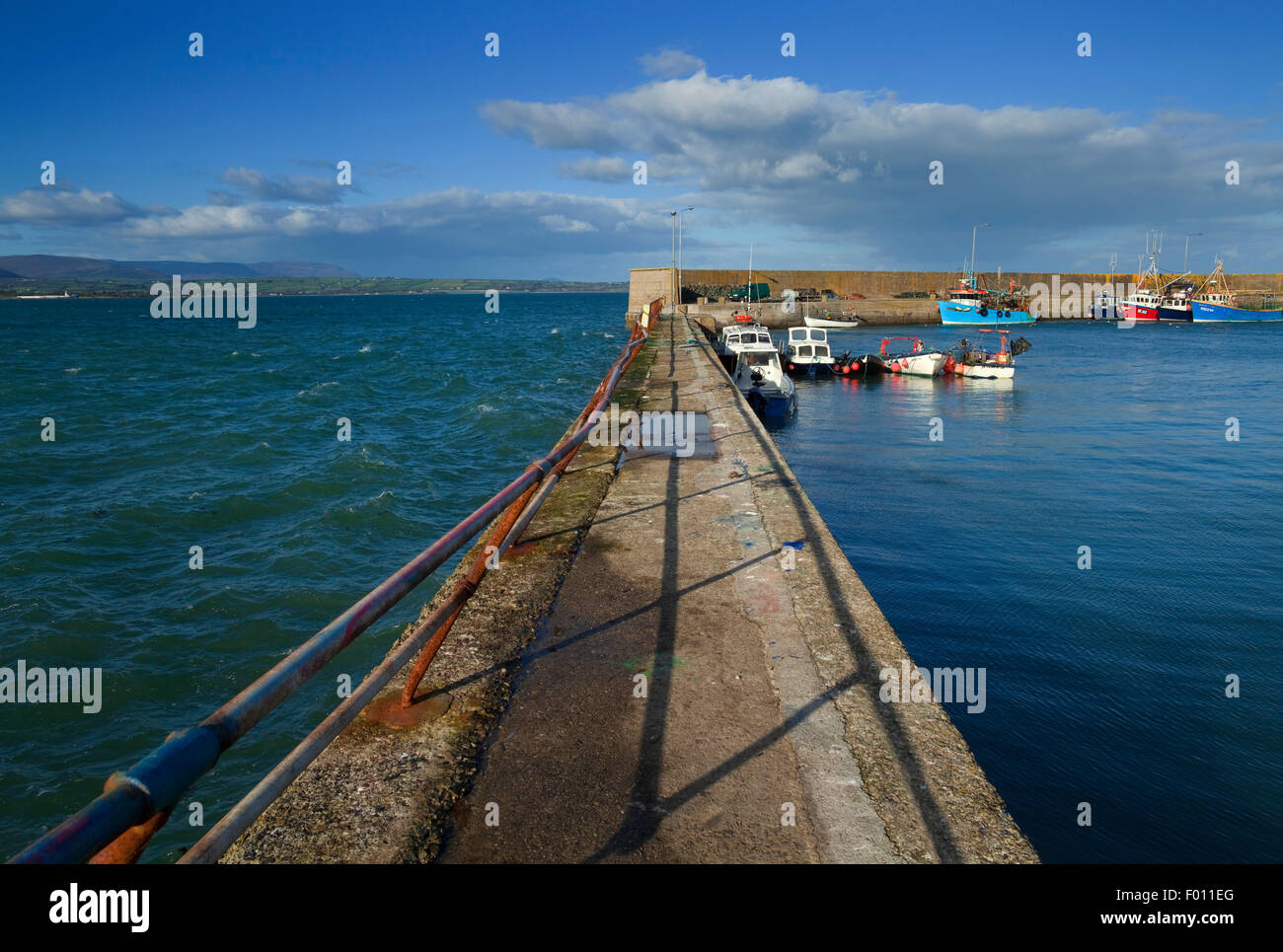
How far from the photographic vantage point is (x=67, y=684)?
7.38 m

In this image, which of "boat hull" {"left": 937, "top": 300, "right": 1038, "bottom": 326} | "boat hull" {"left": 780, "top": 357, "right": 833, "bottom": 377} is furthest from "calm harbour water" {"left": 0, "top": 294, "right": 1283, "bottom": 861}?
"boat hull" {"left": 937, "top": 300, "right": 1038, "bottom": 326}

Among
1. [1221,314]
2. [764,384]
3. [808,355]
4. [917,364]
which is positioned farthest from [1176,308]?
[764,384]

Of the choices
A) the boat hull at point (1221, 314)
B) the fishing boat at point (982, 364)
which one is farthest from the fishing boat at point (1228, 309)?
the fishing boat at point (982, 364)

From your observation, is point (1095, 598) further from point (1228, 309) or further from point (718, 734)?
point (1228, 309)

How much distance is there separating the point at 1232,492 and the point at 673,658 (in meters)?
15.2

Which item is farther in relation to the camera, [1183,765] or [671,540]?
[671,540]

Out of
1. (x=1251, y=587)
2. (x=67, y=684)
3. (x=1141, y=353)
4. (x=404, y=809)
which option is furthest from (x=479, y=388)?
(x=1141, y=353)

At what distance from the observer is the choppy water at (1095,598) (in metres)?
6.07

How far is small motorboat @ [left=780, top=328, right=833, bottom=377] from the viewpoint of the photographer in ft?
109

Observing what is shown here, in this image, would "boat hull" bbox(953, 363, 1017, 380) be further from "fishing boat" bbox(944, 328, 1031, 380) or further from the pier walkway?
the pier walkway
